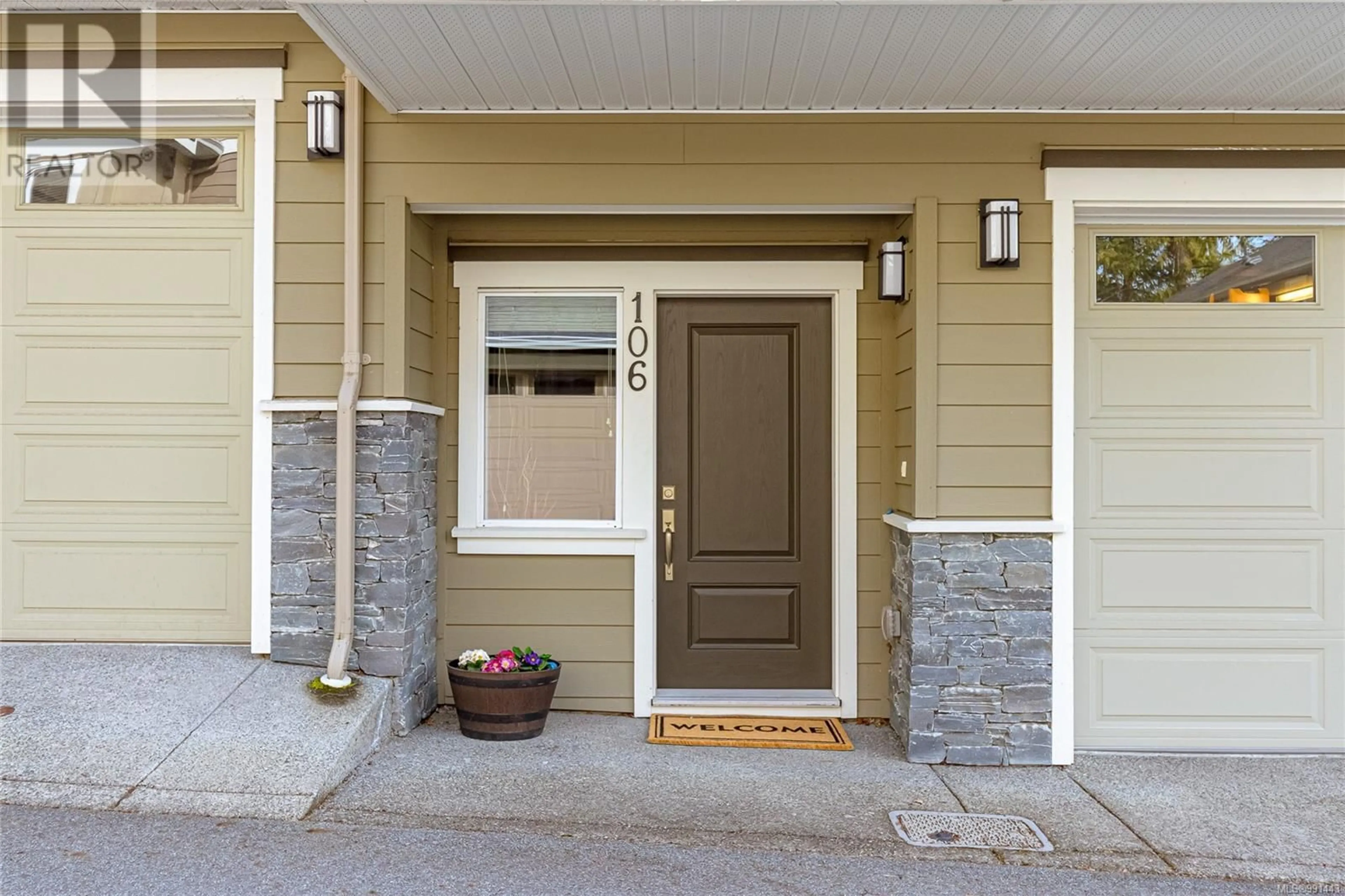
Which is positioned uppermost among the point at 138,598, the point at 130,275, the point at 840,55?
the point at 840,55

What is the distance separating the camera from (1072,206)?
13.3 ft

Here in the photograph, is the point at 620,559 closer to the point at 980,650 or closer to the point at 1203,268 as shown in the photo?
the point at 980,650

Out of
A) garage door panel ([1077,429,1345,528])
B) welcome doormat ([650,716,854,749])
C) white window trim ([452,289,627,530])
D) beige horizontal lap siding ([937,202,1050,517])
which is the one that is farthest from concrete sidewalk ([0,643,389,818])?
garage door panel ([1077,429,1345,528])

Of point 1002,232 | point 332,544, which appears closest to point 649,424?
point 332,544

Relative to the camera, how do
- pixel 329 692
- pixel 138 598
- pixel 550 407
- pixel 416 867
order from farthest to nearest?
pixel 550 407
pixel 138 598
pixel 329 692
pixel 416 867

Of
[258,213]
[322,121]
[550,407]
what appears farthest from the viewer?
[550,407]

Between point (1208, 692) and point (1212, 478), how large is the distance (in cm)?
90

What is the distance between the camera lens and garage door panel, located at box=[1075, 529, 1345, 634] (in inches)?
164

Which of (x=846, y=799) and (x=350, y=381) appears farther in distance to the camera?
(x=350, y=381)

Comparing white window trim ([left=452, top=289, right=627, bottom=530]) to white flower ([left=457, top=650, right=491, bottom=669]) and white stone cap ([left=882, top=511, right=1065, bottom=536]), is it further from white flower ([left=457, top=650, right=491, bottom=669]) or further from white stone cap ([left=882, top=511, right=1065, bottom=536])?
white stone cap ([left=882, top=511, right=1065, bottom=536])

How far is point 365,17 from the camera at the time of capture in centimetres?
331

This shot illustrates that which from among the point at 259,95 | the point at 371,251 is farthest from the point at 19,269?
the point at 371,251

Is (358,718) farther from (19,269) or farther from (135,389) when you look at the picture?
(19,269)

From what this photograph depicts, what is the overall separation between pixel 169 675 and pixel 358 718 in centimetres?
81
